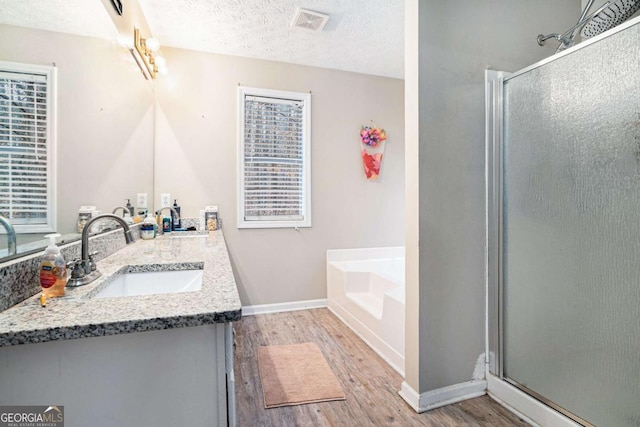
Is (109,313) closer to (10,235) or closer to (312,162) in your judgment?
(10,235)

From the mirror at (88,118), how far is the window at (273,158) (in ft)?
3.07

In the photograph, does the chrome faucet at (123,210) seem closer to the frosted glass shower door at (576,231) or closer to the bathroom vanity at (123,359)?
the bathroom vanity at (123,359)

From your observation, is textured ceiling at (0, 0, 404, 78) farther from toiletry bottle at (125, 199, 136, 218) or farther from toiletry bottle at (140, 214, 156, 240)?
toiletry bottle at (140, 214, 156, 240)

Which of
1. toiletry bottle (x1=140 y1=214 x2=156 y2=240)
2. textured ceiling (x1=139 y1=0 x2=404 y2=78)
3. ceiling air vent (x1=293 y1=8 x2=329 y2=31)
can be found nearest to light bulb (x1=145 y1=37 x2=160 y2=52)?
textured ceiling (x1=139 y1=0 x2=404 y2=78)

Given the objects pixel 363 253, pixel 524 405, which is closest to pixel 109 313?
pixel 524 405

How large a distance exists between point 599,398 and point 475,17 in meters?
1.97

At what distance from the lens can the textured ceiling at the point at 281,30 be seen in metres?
2.07

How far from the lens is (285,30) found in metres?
2.38

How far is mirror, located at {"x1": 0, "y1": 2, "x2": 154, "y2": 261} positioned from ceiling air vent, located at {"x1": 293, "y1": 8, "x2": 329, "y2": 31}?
118cm

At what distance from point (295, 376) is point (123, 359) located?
4.51 ft

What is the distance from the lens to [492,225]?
67.1 inches

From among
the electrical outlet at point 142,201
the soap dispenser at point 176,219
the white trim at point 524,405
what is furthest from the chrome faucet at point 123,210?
the white trim at point 524,405

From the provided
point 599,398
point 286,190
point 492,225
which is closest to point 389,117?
point 286,190

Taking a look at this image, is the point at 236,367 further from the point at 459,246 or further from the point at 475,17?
the point at 475,17
